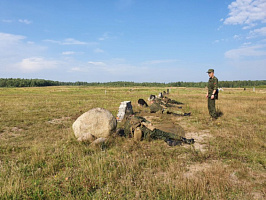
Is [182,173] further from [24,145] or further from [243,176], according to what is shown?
[24,145]

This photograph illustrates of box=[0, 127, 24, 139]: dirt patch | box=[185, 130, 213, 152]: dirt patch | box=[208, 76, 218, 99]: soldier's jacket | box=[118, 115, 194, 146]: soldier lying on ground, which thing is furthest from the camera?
box=[208, 76, 218, 99]: soldier's jacket

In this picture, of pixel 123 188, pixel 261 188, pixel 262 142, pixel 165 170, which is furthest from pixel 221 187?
pixel 262 142

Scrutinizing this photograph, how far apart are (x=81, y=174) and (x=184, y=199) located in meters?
2.24

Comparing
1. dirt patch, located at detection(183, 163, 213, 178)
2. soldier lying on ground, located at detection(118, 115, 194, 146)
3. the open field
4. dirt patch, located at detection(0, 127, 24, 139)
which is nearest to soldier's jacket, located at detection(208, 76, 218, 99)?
the open field

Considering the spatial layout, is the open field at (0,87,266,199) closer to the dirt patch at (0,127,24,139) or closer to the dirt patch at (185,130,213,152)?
the dirt patch at (185,130,213,152)

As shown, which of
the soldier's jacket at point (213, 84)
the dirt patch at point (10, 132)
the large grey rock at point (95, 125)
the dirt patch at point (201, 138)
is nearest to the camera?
the dirt patch at point (201, 138)

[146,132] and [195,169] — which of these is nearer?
[195,169]

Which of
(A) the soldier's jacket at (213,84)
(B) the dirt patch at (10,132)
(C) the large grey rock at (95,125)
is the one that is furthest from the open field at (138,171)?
(A) the soldier's jacket at (213,84)

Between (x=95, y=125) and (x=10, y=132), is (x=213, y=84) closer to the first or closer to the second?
(x=95, y=125)

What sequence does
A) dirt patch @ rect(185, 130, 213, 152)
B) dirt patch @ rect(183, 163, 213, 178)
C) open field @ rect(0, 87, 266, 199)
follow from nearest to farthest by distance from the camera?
open field @ rect(0, 87, 266, 199) → dirt patch @ rect(183, 163, 213, 178) → dirt patch @ rect(185, 130, 213, 152)

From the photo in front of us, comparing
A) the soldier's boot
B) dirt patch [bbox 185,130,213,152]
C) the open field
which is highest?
the soldier's boot

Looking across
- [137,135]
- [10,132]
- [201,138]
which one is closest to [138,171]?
[137,135]

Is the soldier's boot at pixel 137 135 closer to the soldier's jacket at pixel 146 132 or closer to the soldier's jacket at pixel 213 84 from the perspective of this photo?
the soldier's jacket at pixel 146 132

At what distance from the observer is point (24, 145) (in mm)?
6121
